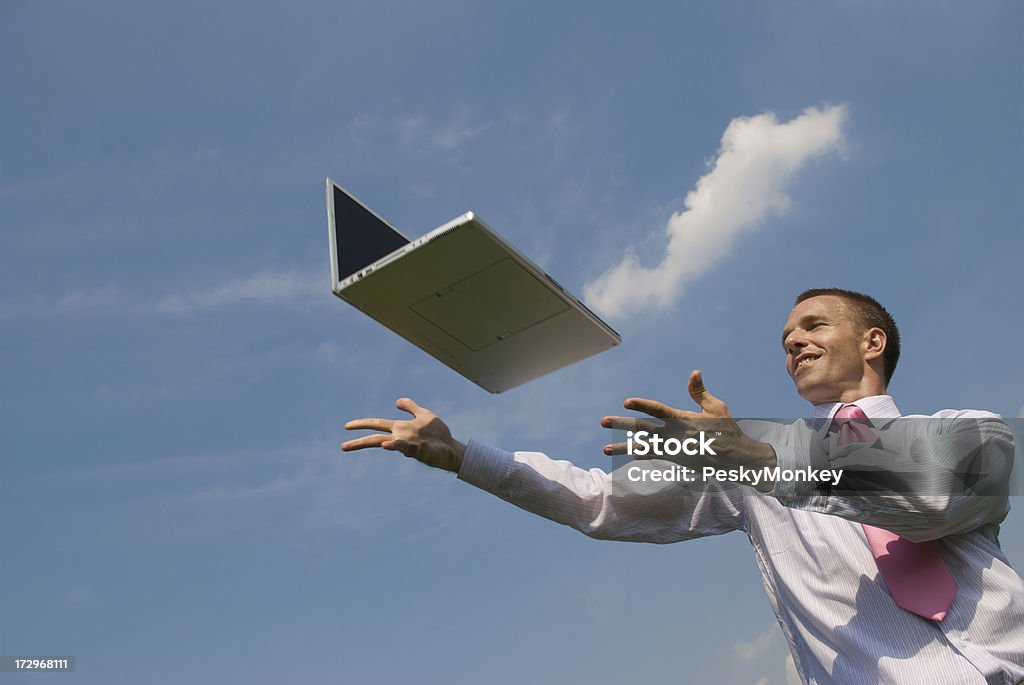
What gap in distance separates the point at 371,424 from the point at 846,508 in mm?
2131

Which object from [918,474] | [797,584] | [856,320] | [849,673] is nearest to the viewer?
[918,474]

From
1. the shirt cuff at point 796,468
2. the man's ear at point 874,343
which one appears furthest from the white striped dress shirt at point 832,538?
the man's ear at point 874,343

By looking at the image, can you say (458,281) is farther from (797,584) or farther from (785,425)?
(797,584)

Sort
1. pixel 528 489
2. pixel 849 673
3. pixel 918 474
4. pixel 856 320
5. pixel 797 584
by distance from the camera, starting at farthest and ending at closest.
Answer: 1. pixel 856 320
2. pixel 528 489
3. pixel 797 584
4. pixel 849 673
5. pixel 918 474

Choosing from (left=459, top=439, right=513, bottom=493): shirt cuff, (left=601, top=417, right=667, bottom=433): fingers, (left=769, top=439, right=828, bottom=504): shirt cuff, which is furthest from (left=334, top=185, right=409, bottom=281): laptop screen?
(left=769, top=439, right=828, bottom=504): shirt cuff

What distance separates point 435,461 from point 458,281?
0.87 metres

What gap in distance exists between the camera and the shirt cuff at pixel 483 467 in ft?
13.7

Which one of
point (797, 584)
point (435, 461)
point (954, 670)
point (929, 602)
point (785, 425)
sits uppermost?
point (435, 461)

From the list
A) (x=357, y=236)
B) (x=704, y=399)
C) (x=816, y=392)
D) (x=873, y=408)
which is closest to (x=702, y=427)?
(x=704, y=399)

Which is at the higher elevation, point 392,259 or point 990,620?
point 392,259

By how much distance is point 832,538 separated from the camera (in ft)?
13.0

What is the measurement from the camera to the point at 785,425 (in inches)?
149

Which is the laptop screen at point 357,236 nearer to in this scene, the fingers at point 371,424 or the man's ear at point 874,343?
the fingers at point 371,424

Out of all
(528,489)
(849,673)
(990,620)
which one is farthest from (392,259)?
(990,620)
